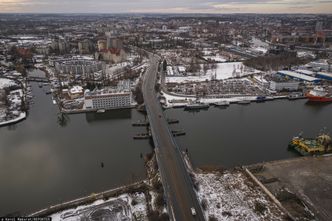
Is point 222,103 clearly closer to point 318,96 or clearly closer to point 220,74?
point 318,96

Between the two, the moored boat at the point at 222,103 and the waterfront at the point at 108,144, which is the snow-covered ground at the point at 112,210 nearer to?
the waterfront at the point at 108,144

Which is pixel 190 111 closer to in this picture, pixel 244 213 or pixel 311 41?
pixel 244 213

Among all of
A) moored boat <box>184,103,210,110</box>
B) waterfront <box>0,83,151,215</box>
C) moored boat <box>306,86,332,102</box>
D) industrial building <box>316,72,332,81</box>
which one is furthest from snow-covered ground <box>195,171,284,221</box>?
industrial building <box>316,72,332,81</box>

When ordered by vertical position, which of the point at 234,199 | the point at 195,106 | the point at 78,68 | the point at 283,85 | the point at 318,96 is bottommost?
the point at 234,199

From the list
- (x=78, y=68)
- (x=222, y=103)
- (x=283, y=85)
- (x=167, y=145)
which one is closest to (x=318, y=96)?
(x=283, y=85)

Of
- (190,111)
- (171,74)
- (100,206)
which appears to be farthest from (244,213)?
(171,74)

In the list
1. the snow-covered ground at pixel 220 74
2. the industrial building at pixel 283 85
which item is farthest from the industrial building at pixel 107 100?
the industrial building at pixel 283 85
